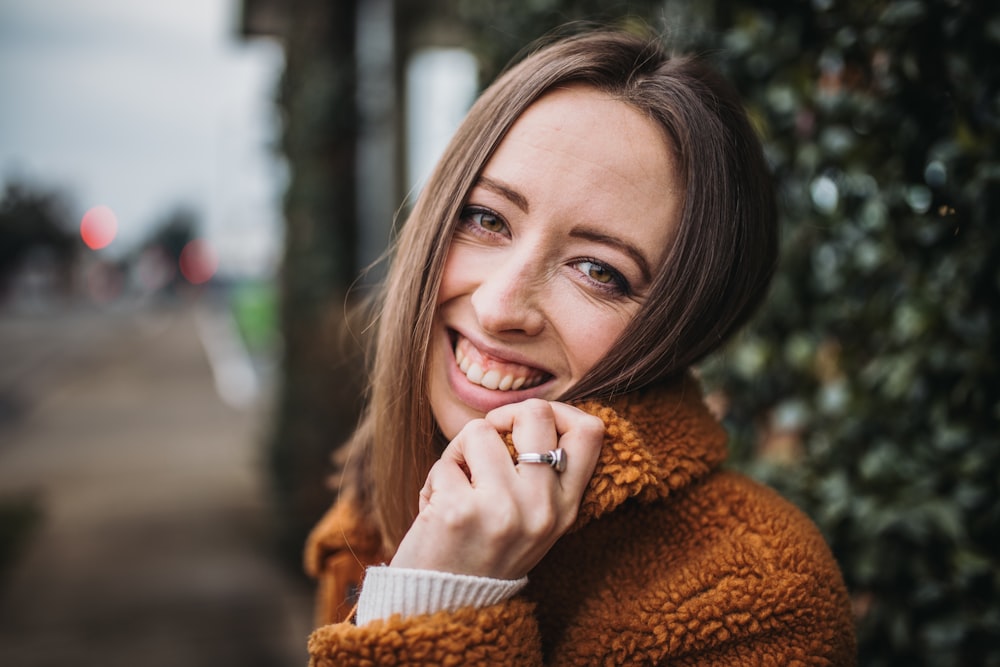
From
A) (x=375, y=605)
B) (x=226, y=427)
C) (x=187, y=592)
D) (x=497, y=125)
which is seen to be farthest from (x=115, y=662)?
(x=226, y=427)

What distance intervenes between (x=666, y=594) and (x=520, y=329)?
0.46 meters

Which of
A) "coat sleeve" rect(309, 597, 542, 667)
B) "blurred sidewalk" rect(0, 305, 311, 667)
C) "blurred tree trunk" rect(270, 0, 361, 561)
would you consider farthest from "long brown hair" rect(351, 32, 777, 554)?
"blurred tree trunk" rect(270, 0, 361, 561)

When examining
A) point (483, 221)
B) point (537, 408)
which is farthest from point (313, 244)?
point (537, 408)

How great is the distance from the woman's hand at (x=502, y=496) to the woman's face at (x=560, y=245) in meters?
0.12

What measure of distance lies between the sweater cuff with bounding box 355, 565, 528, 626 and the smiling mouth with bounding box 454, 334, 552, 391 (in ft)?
1.05

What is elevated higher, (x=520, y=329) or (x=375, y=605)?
(x=520, y=329)

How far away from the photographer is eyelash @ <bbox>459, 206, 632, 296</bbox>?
1247 mm

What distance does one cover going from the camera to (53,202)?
1709 inches

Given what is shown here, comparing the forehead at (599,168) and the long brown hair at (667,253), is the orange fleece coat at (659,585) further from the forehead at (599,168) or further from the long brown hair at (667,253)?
the forehead at (599,168)

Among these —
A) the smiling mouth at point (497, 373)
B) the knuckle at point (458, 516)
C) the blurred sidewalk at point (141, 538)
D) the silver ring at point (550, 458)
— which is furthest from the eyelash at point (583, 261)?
the blurred sidewalk at point (141, 538)

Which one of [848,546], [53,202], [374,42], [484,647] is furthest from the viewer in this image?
[53,202]

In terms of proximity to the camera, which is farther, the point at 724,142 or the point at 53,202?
the point at 53,202

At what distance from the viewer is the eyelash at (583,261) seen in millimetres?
1247

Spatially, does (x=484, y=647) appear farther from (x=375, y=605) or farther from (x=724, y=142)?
(x=724, y=142)
